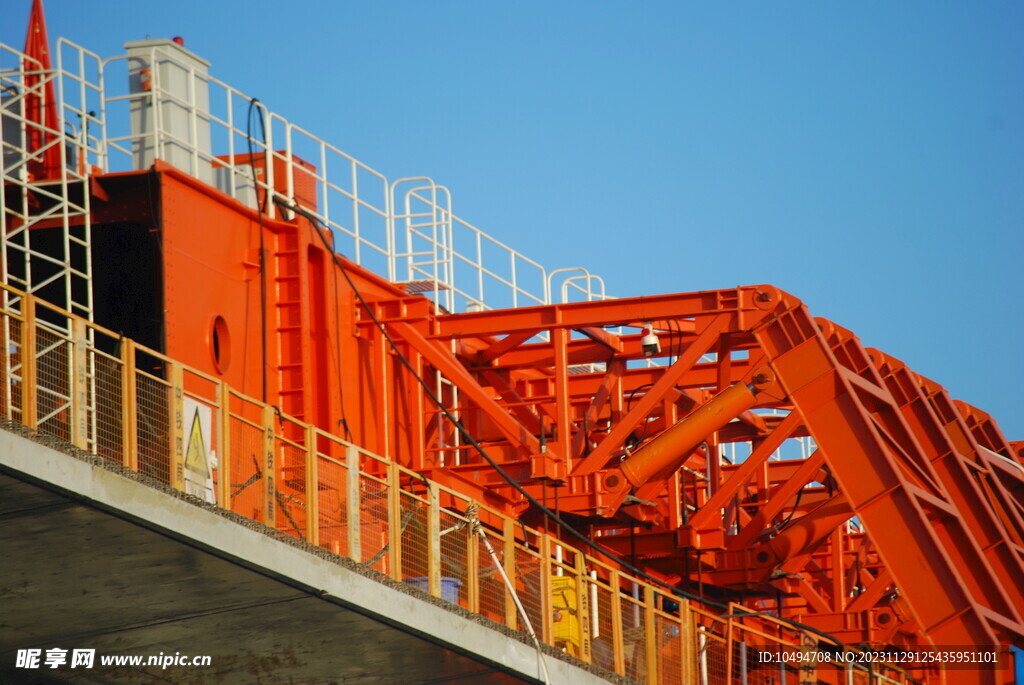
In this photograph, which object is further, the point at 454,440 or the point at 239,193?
the point at 454,440

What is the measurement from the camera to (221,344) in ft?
79.7

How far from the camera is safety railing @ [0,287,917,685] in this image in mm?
16672

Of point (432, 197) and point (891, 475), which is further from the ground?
point (432, 197)

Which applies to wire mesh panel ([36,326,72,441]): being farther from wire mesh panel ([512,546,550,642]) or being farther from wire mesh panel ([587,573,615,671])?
wire mesh panel ([587,573,615,671])

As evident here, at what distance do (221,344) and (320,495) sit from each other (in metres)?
5.72

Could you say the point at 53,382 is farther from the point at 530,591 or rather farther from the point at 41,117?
the point at 41,117

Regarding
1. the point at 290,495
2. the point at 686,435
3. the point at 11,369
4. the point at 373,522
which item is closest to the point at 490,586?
the point at 373,522

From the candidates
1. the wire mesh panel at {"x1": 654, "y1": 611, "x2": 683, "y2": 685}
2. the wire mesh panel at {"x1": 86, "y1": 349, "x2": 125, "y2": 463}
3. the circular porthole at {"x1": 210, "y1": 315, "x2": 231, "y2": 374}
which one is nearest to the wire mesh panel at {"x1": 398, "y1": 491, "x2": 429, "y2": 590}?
the wire mesh panel at {"x1": 86, "y1": 349, "x2": 125, "y2": 463}

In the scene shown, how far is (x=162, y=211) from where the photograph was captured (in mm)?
23047

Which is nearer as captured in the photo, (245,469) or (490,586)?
(245,469)

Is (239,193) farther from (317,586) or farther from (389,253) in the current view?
(317,586)

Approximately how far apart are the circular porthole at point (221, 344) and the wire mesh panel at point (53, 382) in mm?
7121

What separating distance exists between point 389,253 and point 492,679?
10.5 m

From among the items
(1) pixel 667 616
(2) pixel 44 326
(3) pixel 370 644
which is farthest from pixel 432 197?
(2) pixel 44 326
